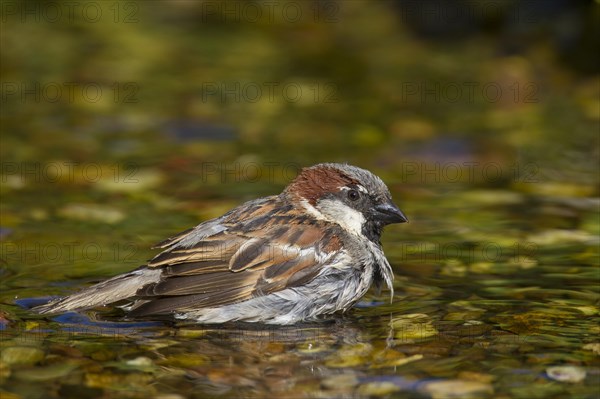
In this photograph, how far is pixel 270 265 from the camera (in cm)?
661

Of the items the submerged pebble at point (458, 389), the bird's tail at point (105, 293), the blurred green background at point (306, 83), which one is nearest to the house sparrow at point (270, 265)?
the bird's tail at point (105, 293)

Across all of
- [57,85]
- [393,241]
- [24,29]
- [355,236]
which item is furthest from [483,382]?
[24,29]

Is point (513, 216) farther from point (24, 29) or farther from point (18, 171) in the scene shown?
point (24, 29)

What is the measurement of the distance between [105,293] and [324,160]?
4.38 metres

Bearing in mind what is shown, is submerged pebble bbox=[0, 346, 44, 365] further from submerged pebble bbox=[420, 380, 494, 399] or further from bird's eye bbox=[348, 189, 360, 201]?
bird's eye bbox=[348, 189, 360, 201]

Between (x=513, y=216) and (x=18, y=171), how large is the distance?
15.5 ft

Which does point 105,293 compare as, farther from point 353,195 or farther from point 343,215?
point 353,195

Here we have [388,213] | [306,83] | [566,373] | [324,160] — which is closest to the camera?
[566,373]

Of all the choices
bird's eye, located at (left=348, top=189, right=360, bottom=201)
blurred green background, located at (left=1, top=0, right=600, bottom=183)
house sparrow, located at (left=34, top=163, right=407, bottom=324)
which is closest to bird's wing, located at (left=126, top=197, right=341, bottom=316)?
house sparrow, located at (left=34, top=163, right=407, bottom=324)

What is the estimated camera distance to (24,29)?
50.8ft

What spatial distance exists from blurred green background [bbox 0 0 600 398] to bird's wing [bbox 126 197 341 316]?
251 mm

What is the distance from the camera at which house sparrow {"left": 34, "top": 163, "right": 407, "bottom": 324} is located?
21.0 feet

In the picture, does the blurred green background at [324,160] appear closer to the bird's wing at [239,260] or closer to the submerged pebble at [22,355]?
the submerged pebble at [22,355]

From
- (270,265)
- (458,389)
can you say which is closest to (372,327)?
(270,265)
